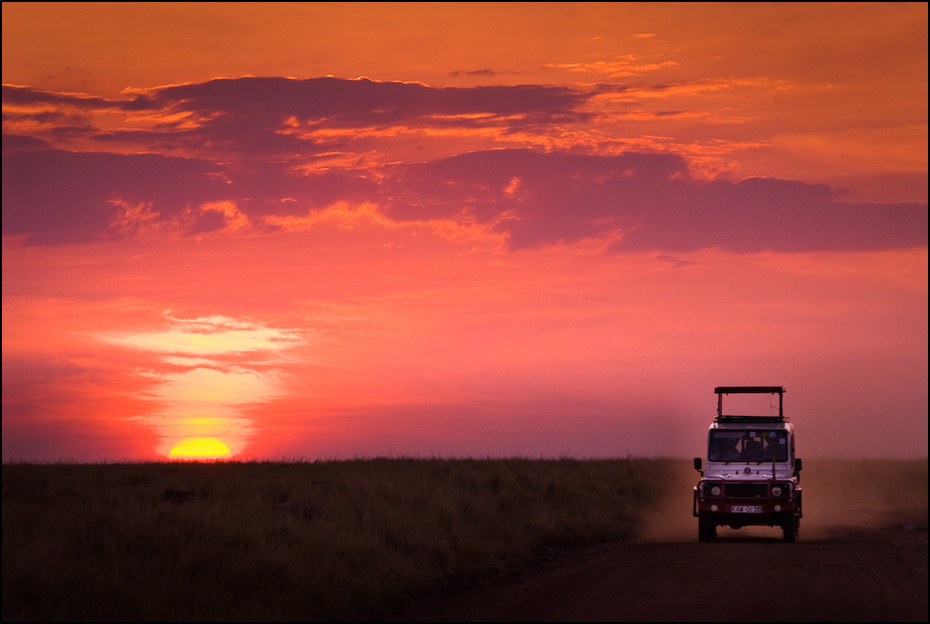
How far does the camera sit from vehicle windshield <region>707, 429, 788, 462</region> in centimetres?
2594

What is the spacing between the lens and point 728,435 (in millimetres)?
26578

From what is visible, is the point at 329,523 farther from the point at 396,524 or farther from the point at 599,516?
the point at 599,516

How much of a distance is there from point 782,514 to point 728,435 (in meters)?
2.78

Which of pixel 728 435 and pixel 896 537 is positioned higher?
pixel 728 435

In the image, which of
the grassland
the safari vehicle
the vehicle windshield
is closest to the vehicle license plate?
the safari vehicle

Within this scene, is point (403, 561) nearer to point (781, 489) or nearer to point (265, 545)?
point (265, 545)

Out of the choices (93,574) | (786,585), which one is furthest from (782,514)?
(93,574)

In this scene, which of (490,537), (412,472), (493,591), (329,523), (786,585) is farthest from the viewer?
(412,472)

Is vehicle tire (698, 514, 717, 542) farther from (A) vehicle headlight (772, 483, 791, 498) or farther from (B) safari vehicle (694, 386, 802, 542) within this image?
(A) vehicle headlight (772, 483, 791, 498)

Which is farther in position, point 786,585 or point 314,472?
point 314,472

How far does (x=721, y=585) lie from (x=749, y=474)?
31.6 feet

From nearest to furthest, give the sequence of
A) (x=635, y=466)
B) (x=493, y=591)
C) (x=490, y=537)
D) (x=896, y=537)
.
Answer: (x=493, y=591) < (x=490, y=537) < (x=896, y=537) < (x=635, y=466)

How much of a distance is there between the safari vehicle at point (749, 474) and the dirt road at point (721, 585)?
2.14 feet

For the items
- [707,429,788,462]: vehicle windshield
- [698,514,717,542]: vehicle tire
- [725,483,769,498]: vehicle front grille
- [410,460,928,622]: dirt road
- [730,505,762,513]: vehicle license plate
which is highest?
[707,429,788,462]: vehicle windshield
